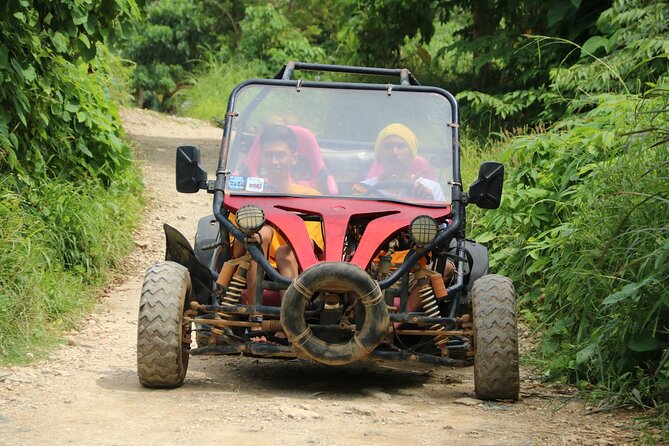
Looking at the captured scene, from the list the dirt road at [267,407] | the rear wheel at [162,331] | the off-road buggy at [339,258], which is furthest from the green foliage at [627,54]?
the rear wheel at [162,331]

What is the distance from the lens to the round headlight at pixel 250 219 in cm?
634

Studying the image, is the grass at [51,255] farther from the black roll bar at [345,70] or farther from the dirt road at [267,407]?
the black roll bar at [345,70]

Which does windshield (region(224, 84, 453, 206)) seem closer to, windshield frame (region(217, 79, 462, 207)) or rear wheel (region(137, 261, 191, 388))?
windshield frame (region(217, 79, 462, 207))

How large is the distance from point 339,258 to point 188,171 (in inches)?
42.9

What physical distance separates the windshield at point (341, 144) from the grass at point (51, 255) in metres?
1.96

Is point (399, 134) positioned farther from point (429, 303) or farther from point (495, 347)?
point (495, 347)

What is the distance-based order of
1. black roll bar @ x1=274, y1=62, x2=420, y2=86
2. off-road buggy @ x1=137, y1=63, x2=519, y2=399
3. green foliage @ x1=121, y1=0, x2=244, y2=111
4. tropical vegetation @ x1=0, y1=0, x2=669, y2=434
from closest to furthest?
off-road buggy @ x1=137, y1=63, x2=519, y2=399 < tropical vegetation @ x1=0, y1=0, x2=669, y2=434 < black roll bar @ x1=274, y1=62, x2=420, y2=86 < green foliage @ x1=121, y1=0, x2=244, y2=111

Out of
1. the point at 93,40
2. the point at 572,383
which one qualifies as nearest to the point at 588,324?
the point at 572,383

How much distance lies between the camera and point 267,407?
5.89 metres

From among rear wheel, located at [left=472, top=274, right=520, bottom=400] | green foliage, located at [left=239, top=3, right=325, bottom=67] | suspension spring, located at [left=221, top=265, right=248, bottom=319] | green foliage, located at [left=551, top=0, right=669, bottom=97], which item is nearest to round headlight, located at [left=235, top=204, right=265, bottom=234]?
suspension spring, located at [left=221, top=265, right=248, bottom=319]

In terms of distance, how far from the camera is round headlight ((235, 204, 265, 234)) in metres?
6.34

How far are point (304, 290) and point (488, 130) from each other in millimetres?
7830

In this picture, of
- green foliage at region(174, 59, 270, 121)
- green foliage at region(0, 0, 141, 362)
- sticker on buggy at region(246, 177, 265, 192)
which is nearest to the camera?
sticker on buggy at region(246, 177, 265, 192)

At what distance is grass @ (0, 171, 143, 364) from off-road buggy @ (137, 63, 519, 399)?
1.36m
